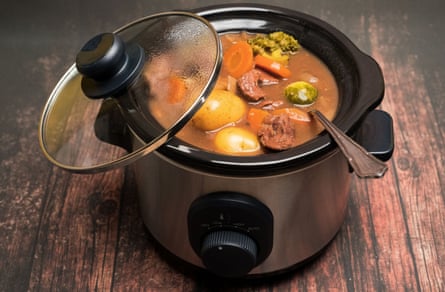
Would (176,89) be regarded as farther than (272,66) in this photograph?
No

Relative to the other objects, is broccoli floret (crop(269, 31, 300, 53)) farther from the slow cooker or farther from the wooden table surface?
the wooden table surface

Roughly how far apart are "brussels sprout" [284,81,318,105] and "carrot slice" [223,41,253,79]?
0.12 m

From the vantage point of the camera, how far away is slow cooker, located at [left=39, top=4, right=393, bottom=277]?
47.4 inches

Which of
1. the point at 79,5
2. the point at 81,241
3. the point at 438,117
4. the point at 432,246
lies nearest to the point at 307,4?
the point at 438,117

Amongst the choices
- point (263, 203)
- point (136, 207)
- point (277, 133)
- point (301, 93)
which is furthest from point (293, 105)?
point (136, 207)

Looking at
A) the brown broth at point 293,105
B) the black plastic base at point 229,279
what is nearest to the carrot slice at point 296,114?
the brown broth at point 293,105

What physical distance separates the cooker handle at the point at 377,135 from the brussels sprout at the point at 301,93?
0.12 m

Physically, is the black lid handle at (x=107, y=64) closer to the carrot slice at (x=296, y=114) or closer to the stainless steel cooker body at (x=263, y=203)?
the stainless steel cooker body at (x=263, y=203)

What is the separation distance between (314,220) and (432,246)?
36cm

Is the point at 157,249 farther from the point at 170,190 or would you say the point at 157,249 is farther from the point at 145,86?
the point at 145,86

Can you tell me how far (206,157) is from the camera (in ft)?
3.92

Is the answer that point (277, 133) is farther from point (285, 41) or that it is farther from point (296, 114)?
point (285, 41)

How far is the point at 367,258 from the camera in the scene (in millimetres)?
1508

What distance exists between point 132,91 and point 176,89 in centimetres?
9
